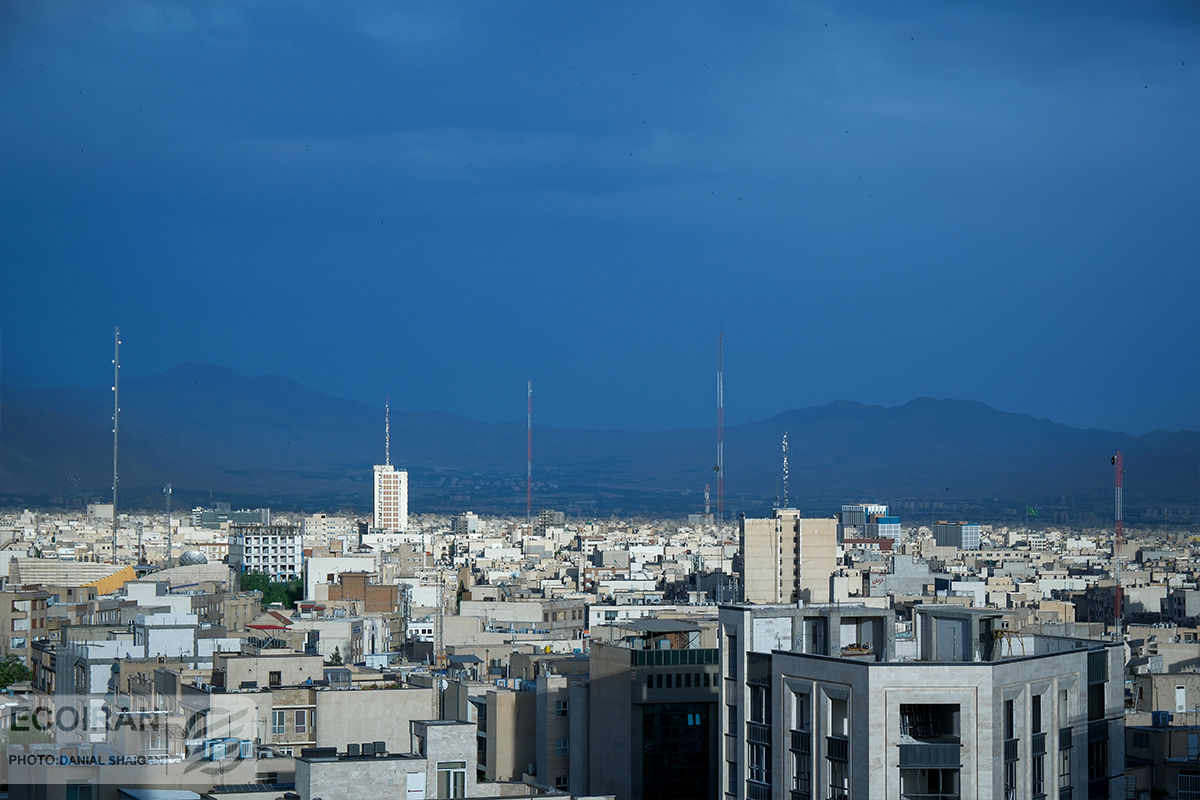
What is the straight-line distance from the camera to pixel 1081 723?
14.5m

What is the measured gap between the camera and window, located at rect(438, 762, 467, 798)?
1549 centimetres

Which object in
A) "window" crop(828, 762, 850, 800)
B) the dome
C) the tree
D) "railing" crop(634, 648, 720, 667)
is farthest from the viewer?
the dome

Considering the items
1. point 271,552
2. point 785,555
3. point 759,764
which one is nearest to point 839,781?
point 759,764

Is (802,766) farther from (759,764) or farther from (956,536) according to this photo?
(956,536)

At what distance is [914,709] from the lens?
13.5 metres

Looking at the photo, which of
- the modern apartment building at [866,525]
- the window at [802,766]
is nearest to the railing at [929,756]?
the window at [802,766]

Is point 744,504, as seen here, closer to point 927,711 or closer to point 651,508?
point 651,508

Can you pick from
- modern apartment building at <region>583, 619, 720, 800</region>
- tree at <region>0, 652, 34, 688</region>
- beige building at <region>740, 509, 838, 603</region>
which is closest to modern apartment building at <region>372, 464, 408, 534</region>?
beige building at <region>740, 509, 838, 603</region>

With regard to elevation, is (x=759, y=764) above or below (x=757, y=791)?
above

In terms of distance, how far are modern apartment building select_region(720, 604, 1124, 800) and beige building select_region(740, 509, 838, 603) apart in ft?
147

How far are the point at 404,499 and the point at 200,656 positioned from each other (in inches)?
4513

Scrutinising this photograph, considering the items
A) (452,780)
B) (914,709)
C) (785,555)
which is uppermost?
(914,709)

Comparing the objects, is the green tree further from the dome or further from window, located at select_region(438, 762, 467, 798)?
window, located at select_region(438, 762, 467, 798)

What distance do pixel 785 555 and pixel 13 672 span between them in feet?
116
